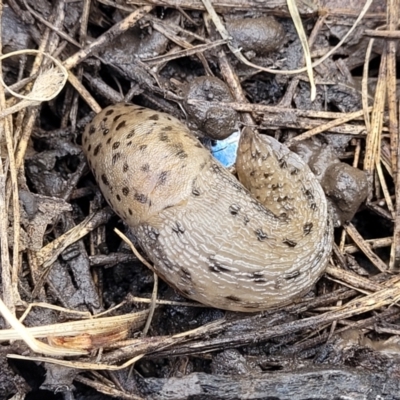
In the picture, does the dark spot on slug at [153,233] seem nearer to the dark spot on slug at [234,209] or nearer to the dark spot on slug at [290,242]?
the dark spot on slug at [234,209]

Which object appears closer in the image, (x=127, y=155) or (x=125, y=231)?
(x=127, y=155)

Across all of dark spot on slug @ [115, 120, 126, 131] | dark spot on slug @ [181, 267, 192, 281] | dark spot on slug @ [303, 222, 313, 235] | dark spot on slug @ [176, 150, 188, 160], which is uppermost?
dark spot on slug @ [115, 120, 126, 131]

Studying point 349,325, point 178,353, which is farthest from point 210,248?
point 349,325

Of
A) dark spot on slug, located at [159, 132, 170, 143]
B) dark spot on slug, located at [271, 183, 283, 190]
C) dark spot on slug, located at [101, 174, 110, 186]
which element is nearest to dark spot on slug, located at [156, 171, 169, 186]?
dark spot on slug, located at [159, 132, 170, 143]

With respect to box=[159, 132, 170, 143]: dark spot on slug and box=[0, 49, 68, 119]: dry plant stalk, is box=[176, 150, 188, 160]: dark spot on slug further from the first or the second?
box=[0, 49, 68, 119]: dry plant stalk

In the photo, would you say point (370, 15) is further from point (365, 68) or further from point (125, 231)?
point (125, 231)

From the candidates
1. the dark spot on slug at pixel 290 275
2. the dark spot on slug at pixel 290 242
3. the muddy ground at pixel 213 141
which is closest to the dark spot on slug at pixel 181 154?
the muddy ground at pixel 213 141
